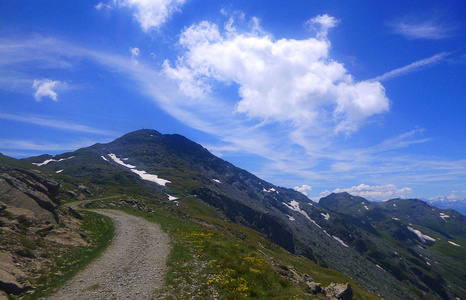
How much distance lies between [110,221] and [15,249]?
19370 millimetres

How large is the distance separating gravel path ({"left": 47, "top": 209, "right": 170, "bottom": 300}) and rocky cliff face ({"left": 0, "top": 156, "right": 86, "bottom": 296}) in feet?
10.1

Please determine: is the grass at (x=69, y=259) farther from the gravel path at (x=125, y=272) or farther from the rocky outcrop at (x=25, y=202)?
the rocky outcrop at (x=25, y=202)

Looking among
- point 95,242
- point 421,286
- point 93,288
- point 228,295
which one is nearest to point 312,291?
point 228,295

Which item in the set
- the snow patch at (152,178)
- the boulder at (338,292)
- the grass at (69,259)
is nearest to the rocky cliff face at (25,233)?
the grass at (69,259)

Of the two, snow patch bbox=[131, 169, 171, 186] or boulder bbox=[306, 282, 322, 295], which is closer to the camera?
boulder bbox=[306, 282, 322, 295]

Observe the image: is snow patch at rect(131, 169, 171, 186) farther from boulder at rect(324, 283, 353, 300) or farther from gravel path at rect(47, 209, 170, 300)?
boulder at rect(324, 283, 353, 300)

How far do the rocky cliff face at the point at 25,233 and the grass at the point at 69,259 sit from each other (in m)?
0.69

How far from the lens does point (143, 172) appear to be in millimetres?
195125

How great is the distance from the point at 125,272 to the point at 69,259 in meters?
6.24

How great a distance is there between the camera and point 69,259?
20078mm

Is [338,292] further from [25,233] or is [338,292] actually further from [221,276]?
[25,233]

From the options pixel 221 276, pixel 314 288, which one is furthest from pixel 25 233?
pixel 314 288

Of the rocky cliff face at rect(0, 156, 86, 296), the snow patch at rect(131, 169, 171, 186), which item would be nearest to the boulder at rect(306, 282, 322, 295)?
the rocky cliff face at rect(0, 156, 86, 296)

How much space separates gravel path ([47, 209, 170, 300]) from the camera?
49.4ft
